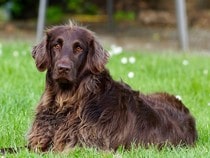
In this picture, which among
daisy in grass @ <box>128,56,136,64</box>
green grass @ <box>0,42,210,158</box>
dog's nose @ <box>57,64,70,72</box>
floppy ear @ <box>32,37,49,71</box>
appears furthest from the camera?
daisy in grass @ <box>128,56,136,64</box>

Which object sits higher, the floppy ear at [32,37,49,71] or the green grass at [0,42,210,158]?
the floppy ear at [32,37,49,71]

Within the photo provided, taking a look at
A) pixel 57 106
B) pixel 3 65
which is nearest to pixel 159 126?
pixel 57 106

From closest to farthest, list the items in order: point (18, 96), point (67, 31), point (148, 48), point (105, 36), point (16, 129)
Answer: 1. point (67, 31)
2. point (16, 129)
3. point (18, 96)
4. point (148, 48)
5. point (105, 36)

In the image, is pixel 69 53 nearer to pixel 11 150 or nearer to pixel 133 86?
pixel 11 150

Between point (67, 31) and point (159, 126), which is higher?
point (67, 31)

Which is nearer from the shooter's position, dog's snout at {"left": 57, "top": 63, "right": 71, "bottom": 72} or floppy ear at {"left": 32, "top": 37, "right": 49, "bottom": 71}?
dog's snout at {"left": 57, "top": 63, "right": 71, "bottom": 72}

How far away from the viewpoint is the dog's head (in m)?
4.95

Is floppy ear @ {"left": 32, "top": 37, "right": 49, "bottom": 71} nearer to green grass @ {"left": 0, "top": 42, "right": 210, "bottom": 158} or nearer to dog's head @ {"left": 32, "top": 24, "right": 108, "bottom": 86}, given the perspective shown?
dog's head @ {"left": 32, "top": 24, "right": 108, "bottom": 86}

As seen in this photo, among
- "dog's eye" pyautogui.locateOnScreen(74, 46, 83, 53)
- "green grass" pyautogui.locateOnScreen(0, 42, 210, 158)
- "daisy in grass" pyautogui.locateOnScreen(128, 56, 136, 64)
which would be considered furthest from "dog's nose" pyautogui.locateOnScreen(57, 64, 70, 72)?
"daisy in grass" pyautogui.locateOnScreen(128, 56, 136, 64)

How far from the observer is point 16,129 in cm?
579

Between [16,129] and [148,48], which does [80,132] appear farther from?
[148,48]

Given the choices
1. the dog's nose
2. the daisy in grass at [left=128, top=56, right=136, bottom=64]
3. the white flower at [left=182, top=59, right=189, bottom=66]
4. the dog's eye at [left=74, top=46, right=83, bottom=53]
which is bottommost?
the white flower at [left=182, top=59, right=189, bottom=66]

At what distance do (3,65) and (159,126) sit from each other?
3675 millimetres

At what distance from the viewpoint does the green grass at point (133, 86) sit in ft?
16.5
